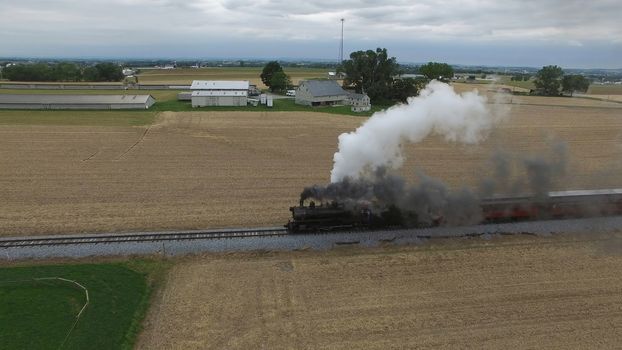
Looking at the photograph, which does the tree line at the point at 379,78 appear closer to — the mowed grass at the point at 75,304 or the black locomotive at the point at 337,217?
the black locomotive at the point at 337,217

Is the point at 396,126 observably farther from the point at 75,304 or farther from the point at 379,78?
the point at 379,78

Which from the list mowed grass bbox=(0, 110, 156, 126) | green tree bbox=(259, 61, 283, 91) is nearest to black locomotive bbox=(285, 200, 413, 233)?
mowed grass bbox=(0, 110, 156, 126)

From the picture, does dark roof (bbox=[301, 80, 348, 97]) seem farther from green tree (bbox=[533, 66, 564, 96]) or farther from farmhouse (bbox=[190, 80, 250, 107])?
green tree (bbox=[533, 66, 564, 96])

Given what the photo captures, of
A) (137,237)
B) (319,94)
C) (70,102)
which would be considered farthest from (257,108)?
(137,237)

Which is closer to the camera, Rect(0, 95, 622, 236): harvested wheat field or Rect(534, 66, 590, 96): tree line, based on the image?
Rect(0, 95, 622, 236): harvested wheat field

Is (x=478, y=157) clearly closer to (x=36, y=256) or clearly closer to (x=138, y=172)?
(x=138, y=172)

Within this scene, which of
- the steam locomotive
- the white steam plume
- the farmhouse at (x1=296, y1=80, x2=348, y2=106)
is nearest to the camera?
the steam locomotive

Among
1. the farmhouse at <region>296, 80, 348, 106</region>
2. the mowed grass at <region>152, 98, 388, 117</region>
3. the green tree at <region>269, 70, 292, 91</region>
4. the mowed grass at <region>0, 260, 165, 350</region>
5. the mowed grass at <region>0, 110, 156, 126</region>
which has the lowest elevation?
the mowed grass at <region>0, 260, 165, 350</region>
